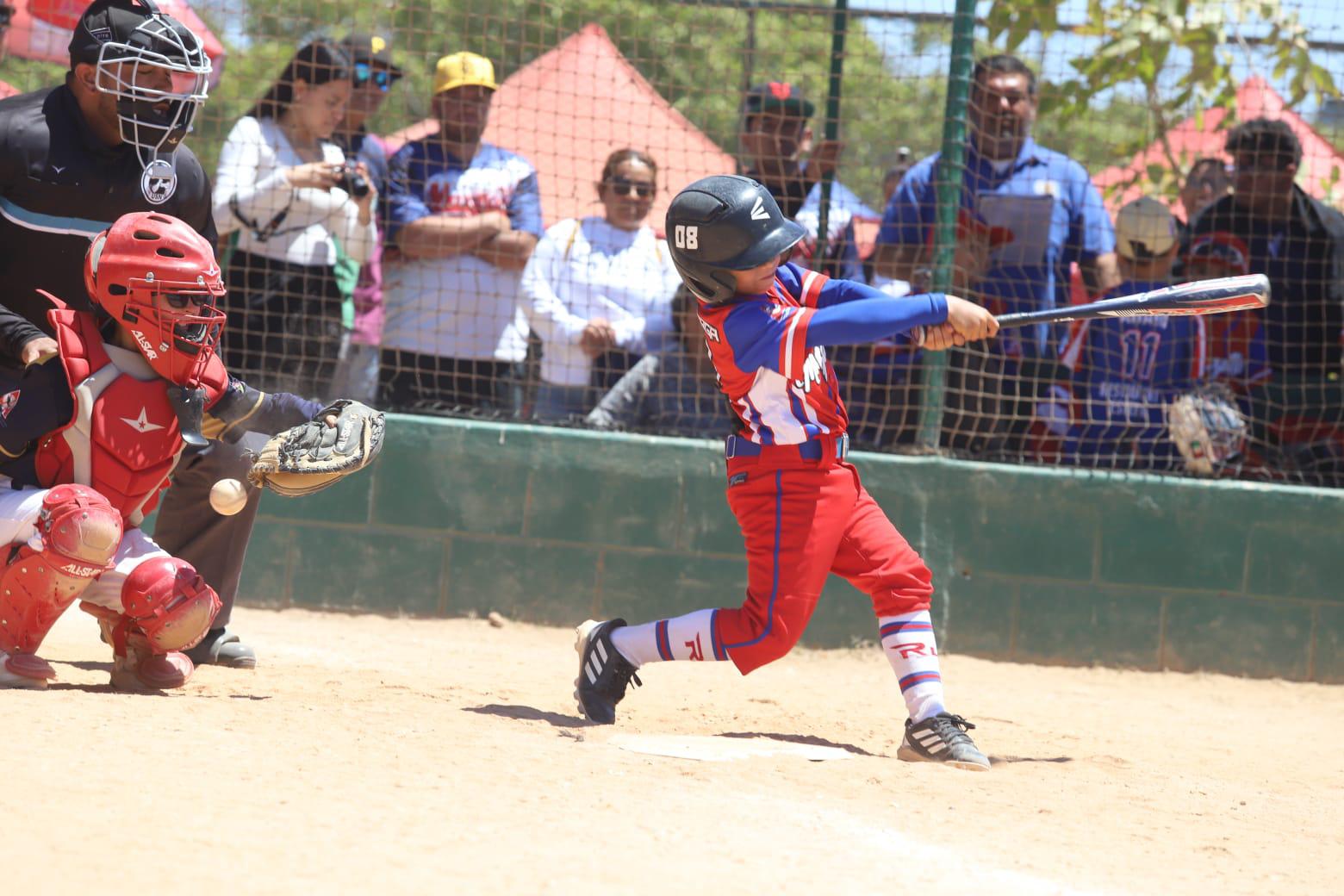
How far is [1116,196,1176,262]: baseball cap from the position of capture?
21.5 feet

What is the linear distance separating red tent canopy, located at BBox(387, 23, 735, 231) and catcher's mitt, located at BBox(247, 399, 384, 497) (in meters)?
2.83

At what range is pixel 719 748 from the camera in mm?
3906

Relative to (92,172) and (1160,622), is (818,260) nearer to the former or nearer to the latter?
(1160,622)

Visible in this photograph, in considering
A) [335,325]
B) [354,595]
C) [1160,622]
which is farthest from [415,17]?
[1160,622]

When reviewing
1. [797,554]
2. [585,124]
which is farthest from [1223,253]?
[797,554]

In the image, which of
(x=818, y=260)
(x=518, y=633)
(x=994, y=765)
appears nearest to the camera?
(x=994, y=765)

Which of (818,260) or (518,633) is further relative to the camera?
(818,260)

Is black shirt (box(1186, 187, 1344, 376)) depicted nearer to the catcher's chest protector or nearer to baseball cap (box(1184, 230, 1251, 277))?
baseball cap (box(1184, 230, 1251, 277))

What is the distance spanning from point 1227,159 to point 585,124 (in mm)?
4415

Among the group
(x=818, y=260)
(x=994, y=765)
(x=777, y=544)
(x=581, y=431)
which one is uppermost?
(x=818, y=260)

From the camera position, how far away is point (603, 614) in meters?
6.22

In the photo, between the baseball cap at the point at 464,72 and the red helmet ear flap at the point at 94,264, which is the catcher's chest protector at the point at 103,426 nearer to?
the red helmet ear flap at the point at 94,264

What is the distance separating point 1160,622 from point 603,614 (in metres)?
2.44

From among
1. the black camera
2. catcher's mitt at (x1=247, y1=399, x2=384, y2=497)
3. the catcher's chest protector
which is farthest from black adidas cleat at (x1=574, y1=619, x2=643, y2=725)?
the black camera
